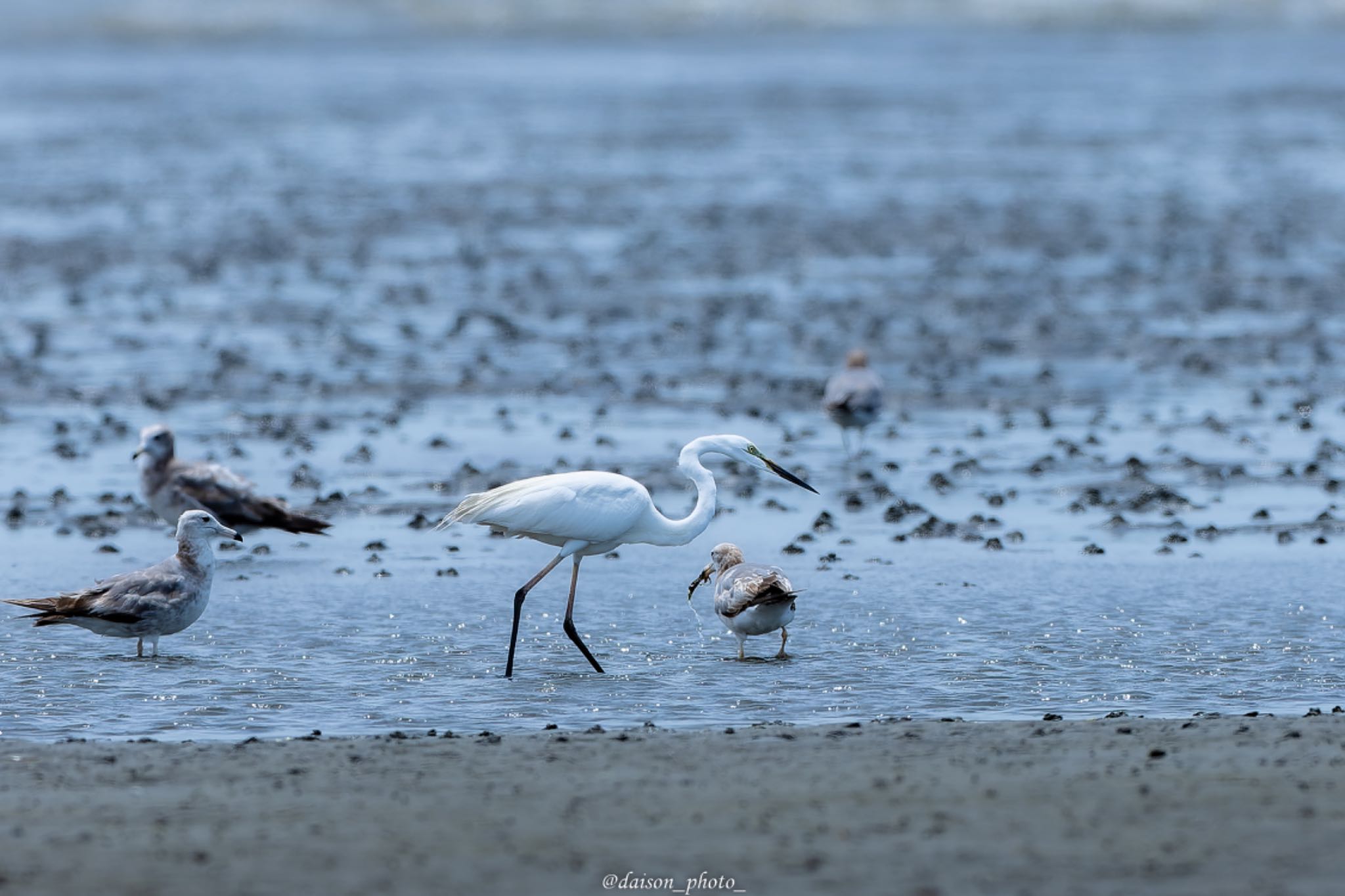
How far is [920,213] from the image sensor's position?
106 feet

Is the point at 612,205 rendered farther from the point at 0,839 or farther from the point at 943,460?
the point at 0,839

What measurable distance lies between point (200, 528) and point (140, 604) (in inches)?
36.5

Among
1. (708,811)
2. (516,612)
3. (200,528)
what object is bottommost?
(708,811)

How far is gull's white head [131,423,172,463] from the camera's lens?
13867mm

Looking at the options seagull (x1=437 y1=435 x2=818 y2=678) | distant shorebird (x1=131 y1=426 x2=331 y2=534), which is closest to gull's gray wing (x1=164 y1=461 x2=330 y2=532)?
distant shorebird (x1=131 y1=426 x2=331 y2=534)

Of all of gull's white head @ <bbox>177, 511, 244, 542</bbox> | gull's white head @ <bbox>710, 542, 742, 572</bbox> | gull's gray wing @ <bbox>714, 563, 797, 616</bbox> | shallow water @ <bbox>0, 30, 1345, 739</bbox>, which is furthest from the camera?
gull's white head @ <bbox>710, 542, 742, 572</bbox>

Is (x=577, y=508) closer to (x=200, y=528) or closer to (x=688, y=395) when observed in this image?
(x=200, y=528)

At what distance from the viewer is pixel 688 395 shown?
19.1 m

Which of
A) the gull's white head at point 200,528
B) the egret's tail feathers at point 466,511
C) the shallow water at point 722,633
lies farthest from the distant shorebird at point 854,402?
the gull's white head at point 200,528

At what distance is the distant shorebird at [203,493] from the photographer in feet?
44.7

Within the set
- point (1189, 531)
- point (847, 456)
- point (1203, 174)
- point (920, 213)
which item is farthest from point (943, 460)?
point (1203, 174)

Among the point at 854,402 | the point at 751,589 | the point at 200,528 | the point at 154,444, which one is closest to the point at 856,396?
the point at 854,402

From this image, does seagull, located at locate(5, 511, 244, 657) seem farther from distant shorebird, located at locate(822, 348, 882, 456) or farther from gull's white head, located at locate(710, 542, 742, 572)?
distant shorebird, located at locate(822, 348, 882, 456)

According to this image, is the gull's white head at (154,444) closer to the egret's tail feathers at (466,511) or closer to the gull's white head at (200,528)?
the gull's white head at (200,528)
